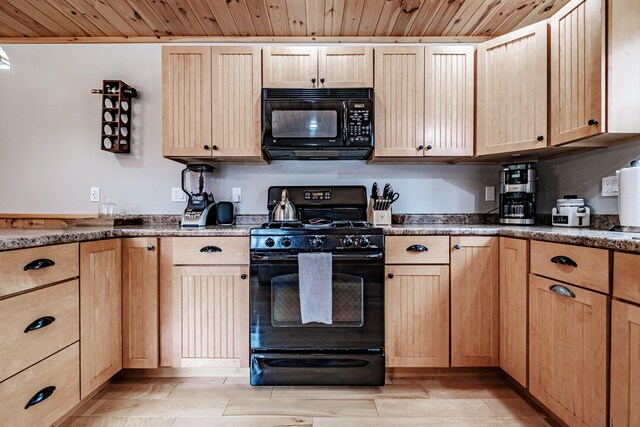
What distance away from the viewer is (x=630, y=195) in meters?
1.46

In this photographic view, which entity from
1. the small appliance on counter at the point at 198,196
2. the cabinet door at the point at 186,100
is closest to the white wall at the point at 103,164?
the small appliance on counter at the point at 198,196

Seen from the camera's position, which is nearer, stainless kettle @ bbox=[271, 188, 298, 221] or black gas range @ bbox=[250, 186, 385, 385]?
Answer: black gas range @ bbox=[250, 186, 385, 385]

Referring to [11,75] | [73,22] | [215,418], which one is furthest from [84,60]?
[215,418]

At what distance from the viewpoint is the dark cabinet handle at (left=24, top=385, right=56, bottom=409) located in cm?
121

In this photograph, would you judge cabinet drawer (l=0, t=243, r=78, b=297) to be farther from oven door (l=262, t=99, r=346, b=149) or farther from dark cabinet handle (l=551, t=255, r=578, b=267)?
dark cabinet handle (l=551, t=255, r=578, b=267)

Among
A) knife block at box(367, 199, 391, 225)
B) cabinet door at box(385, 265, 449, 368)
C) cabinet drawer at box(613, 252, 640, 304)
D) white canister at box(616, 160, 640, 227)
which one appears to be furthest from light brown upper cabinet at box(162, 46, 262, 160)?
white canister at box(616, 160, 640, 227)

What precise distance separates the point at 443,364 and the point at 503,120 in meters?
1.58

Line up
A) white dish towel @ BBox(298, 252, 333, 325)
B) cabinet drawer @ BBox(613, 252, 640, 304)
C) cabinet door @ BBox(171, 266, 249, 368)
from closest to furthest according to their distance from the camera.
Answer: cabinet drawer @ BBox(613, 252, 640, 304)
white dish towel @ BBox(298, 252, 333, 325)
cabinet door @ BBox(171, 266, 249, 368)

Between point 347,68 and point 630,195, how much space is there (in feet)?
5.59

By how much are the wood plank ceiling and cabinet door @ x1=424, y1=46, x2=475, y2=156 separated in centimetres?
34

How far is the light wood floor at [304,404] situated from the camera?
152cm

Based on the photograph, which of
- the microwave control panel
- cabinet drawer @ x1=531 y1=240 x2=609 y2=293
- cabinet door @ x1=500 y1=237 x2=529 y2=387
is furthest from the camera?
the microwave control panel

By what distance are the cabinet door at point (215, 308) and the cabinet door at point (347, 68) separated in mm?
1385

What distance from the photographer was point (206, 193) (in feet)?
7.48
